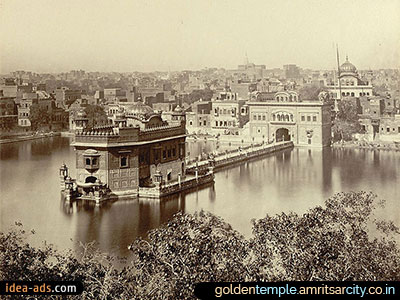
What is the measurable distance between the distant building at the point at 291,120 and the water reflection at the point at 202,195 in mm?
4083

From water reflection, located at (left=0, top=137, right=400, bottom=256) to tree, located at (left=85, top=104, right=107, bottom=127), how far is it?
11.6 meters

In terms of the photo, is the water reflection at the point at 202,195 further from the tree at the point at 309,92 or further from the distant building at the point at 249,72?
the distant building at the point at 249,72

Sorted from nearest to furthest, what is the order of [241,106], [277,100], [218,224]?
[218,224] < [277,100] < [241,106]

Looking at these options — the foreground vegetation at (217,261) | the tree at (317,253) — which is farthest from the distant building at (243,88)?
the foreground vegetation at (217,261)

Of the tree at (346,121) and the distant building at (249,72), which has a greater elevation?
the distant building at (249,72)

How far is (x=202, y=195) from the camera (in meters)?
19.4

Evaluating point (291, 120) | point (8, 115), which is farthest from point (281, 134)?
point (8, 115)

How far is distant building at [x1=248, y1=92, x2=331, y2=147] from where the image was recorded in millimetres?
33875

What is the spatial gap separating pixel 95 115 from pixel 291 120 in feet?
47.6

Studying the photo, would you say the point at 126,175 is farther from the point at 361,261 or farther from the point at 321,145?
the point at 321,145

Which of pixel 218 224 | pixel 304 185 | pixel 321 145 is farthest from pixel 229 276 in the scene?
pixel 321 145

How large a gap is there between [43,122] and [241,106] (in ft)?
42.5

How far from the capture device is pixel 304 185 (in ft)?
69.3

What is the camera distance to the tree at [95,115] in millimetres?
41656
